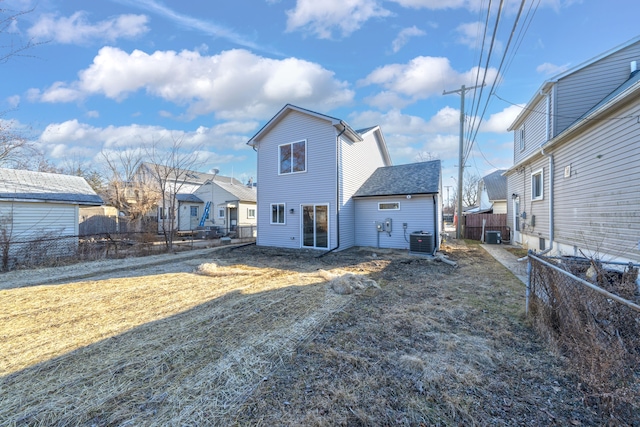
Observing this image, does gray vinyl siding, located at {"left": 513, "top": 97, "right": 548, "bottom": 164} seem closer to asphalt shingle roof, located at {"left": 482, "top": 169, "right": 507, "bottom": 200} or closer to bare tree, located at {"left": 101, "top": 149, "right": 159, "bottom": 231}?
asphalt shingle roof, located at {"left": 482, "top": 169, "right": 507, "bottom": 200}

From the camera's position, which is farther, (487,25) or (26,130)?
(26,130)

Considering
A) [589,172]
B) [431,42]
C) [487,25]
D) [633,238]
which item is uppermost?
[431,42]

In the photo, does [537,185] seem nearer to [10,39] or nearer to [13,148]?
[10,39]

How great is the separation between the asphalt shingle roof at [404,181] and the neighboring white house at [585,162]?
3721 millimetres

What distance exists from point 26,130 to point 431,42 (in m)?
15.4

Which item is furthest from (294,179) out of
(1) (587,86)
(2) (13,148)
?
(2) (13,148)

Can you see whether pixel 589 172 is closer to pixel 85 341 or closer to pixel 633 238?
pixel 633 238

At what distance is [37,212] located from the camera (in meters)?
10.3

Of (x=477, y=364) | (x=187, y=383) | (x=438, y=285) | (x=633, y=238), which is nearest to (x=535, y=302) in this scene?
(x=477, y=364)

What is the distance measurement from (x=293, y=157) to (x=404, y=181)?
5345 mm

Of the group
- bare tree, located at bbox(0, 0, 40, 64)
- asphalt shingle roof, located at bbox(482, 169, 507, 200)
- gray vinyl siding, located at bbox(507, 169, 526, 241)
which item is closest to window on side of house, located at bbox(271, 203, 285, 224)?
bare tree, located at bbox(0, 0, 40, 64)

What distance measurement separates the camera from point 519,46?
6.23 m

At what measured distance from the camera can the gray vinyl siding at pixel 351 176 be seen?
465 inches

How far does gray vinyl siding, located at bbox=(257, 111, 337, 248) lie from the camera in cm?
1155
